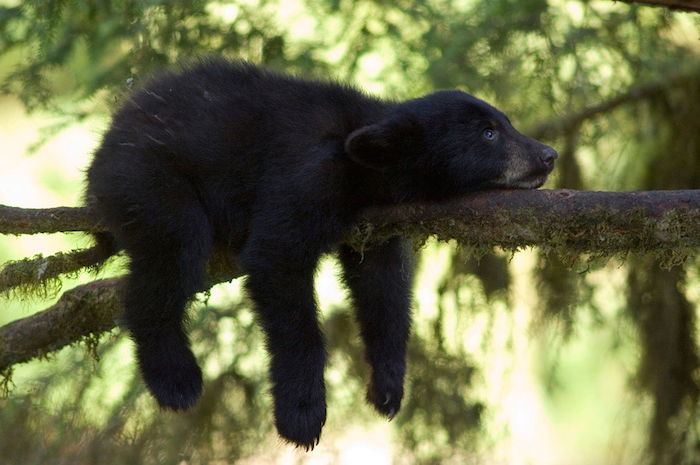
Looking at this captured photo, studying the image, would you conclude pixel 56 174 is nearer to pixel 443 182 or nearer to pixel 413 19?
pixel 413 19

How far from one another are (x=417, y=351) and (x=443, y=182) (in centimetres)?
230

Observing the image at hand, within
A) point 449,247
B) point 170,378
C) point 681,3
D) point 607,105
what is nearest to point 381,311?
point 170,378

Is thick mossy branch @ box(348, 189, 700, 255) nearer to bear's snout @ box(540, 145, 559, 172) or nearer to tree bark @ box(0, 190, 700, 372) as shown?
tree bark @ box(0, 190, 700, 372)

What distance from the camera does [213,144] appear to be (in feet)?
13.2

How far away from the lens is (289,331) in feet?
12.7

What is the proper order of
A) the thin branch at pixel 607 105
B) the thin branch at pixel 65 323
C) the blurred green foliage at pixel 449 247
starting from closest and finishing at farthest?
the thin branch at pixel 65 323 → the blurred green foliage at pixel 449 247 → the thin branch at pixel 607 105

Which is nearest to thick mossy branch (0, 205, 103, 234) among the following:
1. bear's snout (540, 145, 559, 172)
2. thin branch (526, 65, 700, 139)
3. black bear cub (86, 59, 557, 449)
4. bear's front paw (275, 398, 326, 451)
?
black bear cub (86, 59, 557, 449)

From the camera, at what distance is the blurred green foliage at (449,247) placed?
18.1 feet

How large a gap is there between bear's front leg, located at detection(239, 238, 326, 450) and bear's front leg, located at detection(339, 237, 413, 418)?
0.59 meters

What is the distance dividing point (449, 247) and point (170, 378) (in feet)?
8.42

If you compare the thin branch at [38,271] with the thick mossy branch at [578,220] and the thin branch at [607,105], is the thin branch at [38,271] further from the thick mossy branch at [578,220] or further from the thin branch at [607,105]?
the thin branch at [607,105]

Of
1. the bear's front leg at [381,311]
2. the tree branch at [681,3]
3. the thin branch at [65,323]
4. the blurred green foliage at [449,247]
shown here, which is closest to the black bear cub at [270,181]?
the bear's front leg at [381,311]

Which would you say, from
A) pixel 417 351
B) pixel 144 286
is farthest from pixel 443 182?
pixel 417 351

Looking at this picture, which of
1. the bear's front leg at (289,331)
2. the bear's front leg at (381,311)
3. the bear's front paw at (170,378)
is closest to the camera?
the bear's front leg at (289,331)
